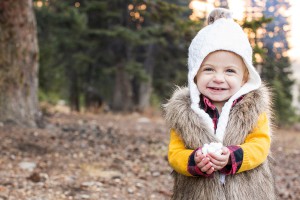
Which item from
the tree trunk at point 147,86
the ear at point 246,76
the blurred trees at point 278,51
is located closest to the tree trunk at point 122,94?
the tree trunk at point 147,86

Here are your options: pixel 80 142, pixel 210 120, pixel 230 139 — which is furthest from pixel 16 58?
pixel 230 139

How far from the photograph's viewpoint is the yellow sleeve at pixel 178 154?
2635 millimetres

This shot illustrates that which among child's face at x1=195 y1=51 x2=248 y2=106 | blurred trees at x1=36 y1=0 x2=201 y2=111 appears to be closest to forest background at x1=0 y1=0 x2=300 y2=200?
child's face at x1=195 y1=51 x2=248 y2=106

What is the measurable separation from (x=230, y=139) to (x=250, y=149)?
13 centimetres

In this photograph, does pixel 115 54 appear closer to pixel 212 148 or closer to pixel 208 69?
pixel 208 69

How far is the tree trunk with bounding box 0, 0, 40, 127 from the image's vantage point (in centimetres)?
691

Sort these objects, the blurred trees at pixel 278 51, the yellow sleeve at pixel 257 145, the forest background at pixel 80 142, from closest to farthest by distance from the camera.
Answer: the yellow sleeve at pixel 257 145, the forest background at pixel 80 142, the blurred trees at pixel 278 51

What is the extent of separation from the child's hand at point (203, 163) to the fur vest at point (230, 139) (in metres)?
0.14

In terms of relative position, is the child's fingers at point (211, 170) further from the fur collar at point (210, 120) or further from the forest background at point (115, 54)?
the forest background at point (115, 54)

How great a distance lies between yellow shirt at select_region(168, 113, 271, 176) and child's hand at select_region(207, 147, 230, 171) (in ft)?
0.46

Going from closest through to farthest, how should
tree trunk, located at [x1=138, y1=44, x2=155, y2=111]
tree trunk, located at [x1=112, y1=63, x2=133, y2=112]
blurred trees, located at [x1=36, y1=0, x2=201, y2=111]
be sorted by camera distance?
blurred trees, located at [x1=36, y1=0, x2=201, y2=111] → tree trunk, located at [x1=112, y1=63, x2=133, y2=112] → tree trunk, located at [x1=138, y1=44, x2=155, y2=111]

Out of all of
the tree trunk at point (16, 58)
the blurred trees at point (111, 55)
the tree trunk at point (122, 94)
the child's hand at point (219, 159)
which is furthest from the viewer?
the tree trunk at point (122, 94)

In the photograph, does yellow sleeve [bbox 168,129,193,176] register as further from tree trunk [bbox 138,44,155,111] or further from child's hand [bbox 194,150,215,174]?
tree trunk [bbox 138,44,155,111]

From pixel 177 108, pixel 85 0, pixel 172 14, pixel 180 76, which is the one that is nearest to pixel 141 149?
pixel 172 14
